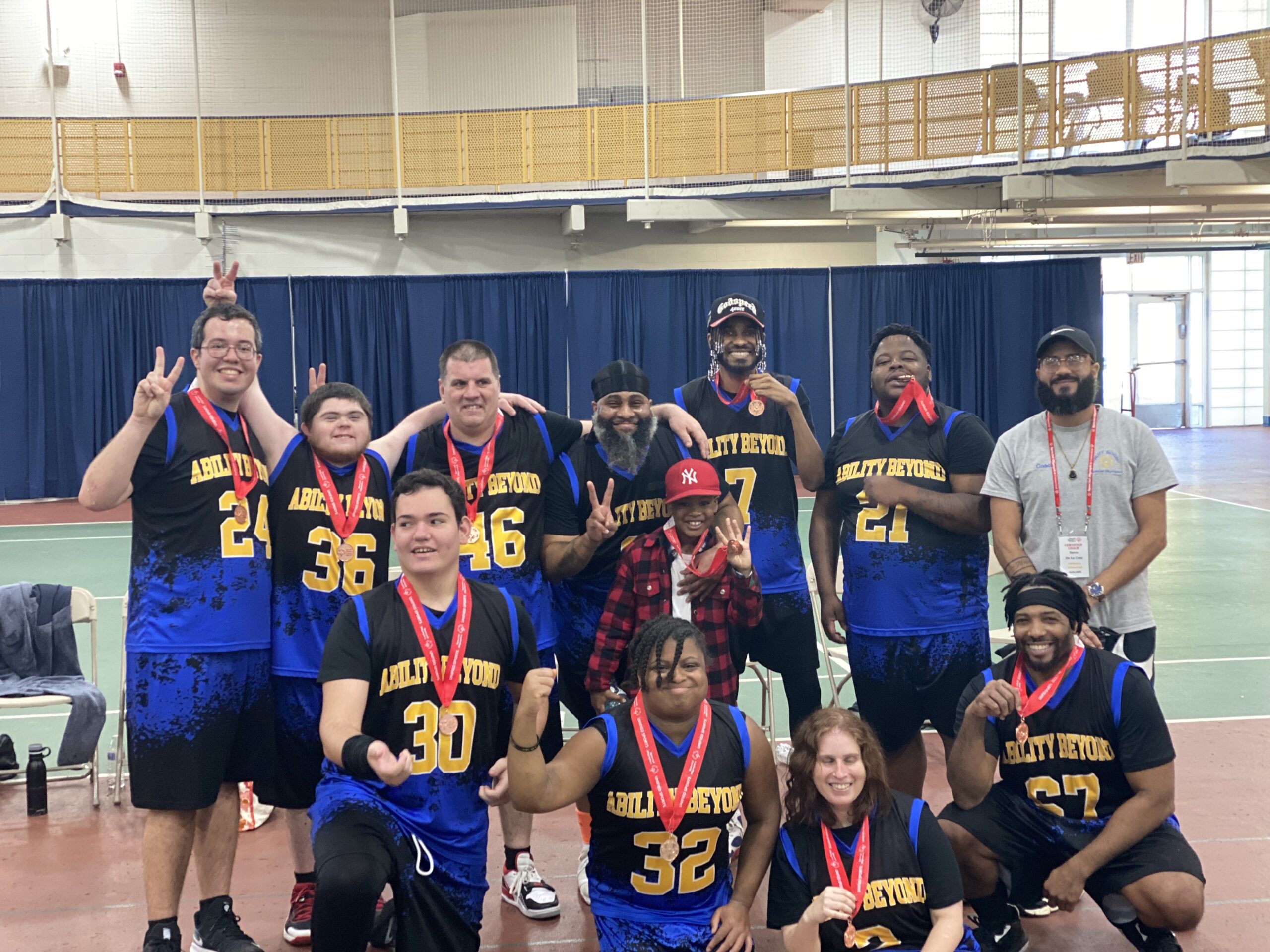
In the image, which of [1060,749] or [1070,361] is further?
[1070,361]

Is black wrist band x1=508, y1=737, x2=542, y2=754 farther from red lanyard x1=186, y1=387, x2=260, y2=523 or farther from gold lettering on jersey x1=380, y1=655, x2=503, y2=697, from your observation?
red lanyard x1=186, y1=387, x2=260, y2=523

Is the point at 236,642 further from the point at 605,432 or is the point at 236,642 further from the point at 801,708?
the point at 801,708

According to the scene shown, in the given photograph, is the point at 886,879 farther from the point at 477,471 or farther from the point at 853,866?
the point at 477,471

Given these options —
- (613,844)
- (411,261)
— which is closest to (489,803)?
(613,844)

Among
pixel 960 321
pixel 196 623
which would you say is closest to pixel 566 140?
pixel 960 321

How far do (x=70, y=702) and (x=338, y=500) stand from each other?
2989mm

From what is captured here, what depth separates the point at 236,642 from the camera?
4.02 meters

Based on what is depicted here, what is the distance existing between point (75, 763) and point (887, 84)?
16.0 m

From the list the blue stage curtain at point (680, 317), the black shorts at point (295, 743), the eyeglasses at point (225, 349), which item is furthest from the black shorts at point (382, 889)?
the blue stage curtain at point (680, 317)

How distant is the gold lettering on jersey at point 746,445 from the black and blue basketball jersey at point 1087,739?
1.37m

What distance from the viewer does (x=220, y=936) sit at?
4.01 meters

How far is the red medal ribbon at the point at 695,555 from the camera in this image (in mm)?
4328

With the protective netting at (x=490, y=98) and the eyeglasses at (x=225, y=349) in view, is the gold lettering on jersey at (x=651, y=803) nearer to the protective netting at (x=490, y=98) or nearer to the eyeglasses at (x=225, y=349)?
the eyeglasses at (x=225, y=349)

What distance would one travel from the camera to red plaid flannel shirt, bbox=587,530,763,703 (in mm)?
4383
